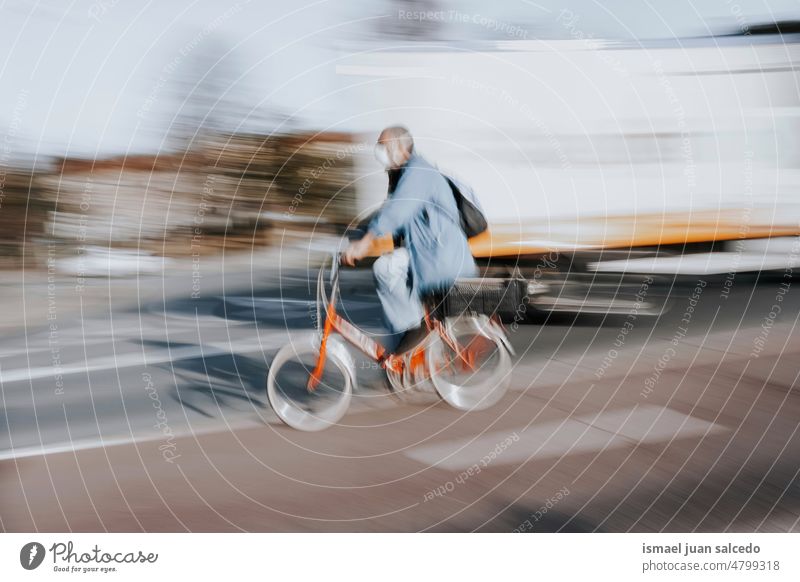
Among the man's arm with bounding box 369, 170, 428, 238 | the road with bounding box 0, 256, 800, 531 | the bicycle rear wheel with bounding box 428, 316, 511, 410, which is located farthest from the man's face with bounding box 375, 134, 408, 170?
the bicycle rear wheel with bounding box 428, 316, 511, 410

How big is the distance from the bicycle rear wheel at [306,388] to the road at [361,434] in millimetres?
92

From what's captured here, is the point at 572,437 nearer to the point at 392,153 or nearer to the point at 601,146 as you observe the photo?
the point at 392,153

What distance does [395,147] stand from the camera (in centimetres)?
454

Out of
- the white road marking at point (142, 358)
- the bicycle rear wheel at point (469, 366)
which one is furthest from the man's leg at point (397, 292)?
the white road marking at point (142, 358)

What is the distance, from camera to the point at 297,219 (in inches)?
203

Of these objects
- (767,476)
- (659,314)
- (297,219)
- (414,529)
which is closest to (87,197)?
(297,219)

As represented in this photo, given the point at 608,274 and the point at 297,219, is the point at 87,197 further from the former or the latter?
the point at 608,274

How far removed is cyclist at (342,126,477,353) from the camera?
14.0ft

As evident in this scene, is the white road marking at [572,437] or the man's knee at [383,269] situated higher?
the man's knee at [383,269]

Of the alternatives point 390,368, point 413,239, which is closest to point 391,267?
point 413,239

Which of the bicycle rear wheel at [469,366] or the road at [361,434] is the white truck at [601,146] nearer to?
the road at [361,434]

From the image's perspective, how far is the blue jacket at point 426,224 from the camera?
14.0ft

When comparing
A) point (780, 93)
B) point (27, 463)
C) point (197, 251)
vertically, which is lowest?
point (27, 463)

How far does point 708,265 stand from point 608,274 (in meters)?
0.98
